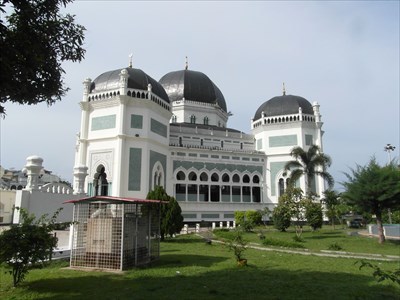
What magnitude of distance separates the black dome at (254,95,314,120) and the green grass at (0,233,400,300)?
2977cm

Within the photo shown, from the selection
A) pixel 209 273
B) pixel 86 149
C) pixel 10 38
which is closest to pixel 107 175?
pixel 86 149

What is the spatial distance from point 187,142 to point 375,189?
21.2 meters

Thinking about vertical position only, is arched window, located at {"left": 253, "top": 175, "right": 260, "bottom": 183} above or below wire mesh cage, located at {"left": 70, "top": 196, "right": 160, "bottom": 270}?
above

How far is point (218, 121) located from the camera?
44875 mm

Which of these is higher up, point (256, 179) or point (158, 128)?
point (158, 128)

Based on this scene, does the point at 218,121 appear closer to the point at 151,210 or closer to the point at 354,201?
the point at 354,201

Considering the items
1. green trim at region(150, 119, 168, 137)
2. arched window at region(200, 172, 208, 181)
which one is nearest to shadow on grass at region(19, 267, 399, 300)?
green trim at region(150, 119, 168, 137)

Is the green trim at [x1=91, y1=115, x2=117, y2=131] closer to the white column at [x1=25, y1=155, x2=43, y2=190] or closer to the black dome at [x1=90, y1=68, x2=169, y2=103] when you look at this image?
the black dome at [x1=90, y1=68, x2=169, y2=103]

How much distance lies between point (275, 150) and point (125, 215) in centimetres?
3131

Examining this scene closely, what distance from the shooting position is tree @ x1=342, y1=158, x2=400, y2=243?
67.7ft

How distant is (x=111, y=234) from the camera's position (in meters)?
10.6

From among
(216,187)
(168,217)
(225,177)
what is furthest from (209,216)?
(168,217)

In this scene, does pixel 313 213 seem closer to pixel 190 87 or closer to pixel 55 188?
pixel 55 188

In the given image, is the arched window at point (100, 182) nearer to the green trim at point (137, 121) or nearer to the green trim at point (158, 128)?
the green trim at point (137, 121)
